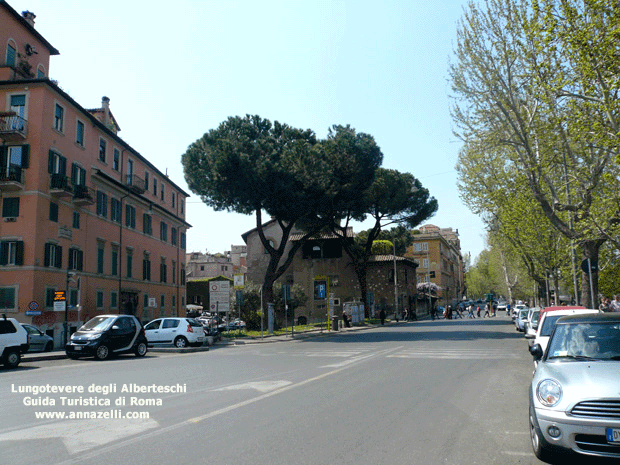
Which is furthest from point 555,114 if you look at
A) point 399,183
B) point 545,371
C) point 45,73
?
point 399,183

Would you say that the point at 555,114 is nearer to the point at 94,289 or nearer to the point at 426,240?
the point at 94,289

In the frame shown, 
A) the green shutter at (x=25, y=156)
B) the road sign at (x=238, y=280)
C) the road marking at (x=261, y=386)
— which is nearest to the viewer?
the road marking at (x=261, y=386)

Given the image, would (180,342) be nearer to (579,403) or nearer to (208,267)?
(579,403)

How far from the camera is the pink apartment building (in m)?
26.8

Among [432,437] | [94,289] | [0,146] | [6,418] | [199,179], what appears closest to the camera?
[432,437]

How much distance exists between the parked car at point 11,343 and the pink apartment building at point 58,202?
6711 mm

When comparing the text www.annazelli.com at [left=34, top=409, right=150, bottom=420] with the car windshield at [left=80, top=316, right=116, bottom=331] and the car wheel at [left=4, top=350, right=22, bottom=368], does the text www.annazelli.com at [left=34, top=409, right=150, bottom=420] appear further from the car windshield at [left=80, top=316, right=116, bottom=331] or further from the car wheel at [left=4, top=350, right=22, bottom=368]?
the car windshield at [left=80, top=316, right=116, bottom=331]

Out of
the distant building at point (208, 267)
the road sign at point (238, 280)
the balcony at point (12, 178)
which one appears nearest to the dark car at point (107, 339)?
the road sign at point (238, 280)

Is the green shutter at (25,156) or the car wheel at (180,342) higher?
the green shutter at (25,156)

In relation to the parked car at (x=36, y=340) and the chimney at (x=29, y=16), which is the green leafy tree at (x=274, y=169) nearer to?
the chimney at (x=29, y=16)

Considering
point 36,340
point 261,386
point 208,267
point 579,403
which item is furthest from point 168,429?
point 208,267

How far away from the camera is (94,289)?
3250 cm

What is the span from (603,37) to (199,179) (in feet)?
95.9

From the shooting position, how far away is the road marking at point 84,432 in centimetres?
634
